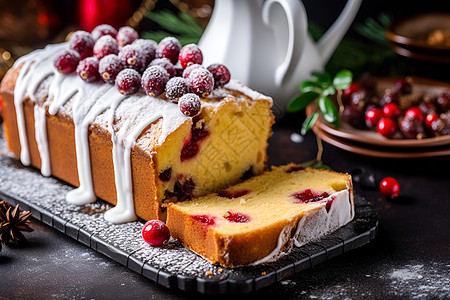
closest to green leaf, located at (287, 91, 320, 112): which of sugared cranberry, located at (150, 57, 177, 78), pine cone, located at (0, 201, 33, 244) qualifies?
sugared cranberry, located at (150, 57, 177, 78)

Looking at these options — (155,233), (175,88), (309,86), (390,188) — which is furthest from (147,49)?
(390,188)

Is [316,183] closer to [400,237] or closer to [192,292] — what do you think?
[400,237]

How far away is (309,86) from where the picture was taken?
322cm

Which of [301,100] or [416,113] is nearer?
[416,113]

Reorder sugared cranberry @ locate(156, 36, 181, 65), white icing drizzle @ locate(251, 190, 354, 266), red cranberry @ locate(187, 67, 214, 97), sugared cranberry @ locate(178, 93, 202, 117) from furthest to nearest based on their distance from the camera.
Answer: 1. sugared cranberry @ locate(156, 36, 181, 65)
2. red cranberry @ locate(187, 67, 214, 97)
3. sugared cranberry @ locate(178, 93, 202, 117)
4. white icing drizzle @ locate(251, 190, 354, 266)

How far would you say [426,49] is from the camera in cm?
354

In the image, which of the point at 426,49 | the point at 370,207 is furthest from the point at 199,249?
the point at 426,49

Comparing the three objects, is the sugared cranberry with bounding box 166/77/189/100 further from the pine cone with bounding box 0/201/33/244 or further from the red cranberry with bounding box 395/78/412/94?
the red cranberry with bounding box 395/78/412/94

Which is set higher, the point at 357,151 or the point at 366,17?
the point at 366,17

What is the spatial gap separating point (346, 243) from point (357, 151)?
0.81 meters

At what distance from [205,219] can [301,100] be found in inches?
45.9

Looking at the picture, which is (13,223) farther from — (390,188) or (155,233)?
(390,188)

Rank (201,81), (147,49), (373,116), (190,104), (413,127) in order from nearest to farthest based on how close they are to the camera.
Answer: (190,104)
(201,81)
(147,49)
(413,127)
(373,116)

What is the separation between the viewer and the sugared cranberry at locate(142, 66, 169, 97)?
2467 millimetres
